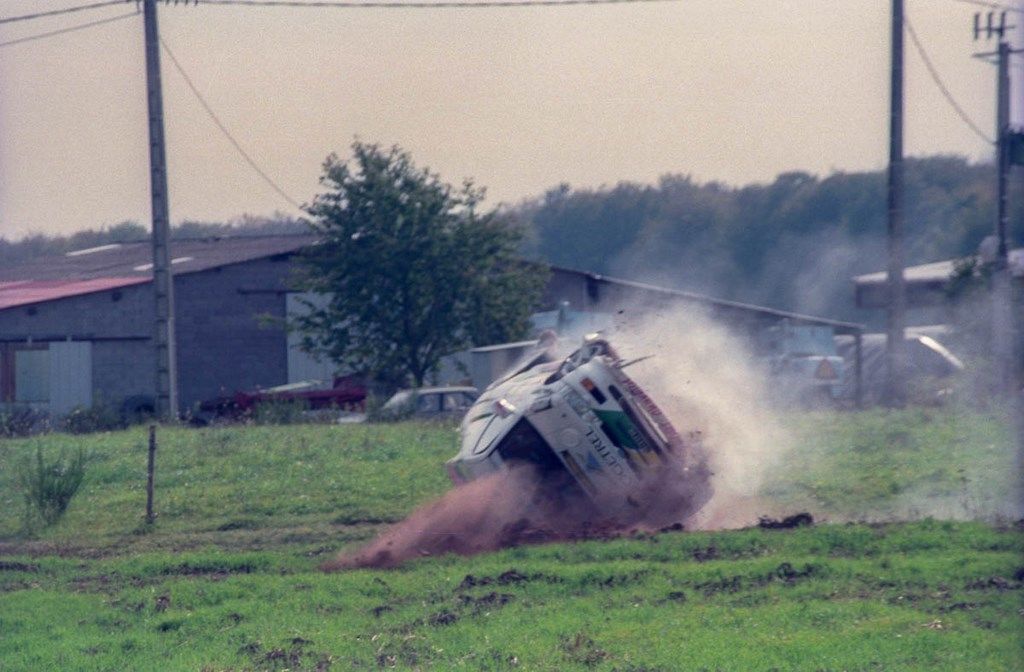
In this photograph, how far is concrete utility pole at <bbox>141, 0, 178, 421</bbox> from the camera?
24.6m

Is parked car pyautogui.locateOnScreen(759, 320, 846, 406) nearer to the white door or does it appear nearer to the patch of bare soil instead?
the patch of bare soil

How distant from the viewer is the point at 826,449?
63.9 ft

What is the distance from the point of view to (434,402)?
30281 mm

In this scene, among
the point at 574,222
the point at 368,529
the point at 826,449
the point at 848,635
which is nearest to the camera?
the point at 848,635

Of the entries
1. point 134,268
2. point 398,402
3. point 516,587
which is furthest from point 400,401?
point 516,587

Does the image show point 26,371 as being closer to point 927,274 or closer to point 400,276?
point 400,276

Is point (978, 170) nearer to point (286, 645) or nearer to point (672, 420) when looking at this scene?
point (672, 420)

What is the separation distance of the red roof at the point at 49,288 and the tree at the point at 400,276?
5.72 meters

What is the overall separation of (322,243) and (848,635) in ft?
102

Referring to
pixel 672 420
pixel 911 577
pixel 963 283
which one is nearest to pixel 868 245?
pixel 963 283

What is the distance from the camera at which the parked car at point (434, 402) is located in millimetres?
29178

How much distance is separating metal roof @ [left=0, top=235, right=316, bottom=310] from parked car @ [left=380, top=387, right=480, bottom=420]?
892cm

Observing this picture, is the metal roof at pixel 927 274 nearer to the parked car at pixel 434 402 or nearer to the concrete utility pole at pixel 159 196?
the parked car at pixel 434 402

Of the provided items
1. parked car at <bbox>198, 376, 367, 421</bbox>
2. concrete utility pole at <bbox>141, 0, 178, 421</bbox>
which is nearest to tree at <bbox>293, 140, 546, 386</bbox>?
parked car at <bbox>198, 376, 367, 421</bbox>
